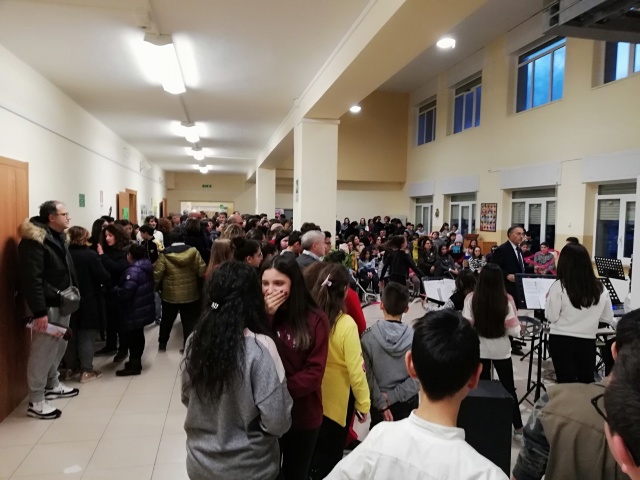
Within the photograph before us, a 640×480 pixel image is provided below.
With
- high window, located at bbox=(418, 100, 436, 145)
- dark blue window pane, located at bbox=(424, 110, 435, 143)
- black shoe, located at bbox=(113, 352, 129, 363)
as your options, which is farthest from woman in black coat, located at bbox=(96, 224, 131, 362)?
dark blue window pane, located at bbox=(424, 110, 435, 143)

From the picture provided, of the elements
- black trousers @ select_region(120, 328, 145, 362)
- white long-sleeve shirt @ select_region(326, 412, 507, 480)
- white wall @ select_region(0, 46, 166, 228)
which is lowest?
black trousers @ select_region(120, 328, 145, 362)

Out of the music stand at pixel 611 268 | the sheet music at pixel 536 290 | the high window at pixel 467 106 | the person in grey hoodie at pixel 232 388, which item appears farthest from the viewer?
the high window at pixel 467 106

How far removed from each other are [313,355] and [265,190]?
1186 centimetres

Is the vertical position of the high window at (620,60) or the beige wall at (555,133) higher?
the high window at (620,60)

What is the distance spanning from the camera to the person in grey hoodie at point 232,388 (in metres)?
1.52

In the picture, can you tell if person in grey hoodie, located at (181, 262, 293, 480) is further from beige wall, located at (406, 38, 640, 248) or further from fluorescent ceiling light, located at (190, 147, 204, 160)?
fluorescent ceiling light, located at (190, 147, 204, 160)

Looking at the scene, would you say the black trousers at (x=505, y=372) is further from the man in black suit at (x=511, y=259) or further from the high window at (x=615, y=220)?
the high window at (x=615, y=220)

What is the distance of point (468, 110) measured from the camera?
13367 millimetres

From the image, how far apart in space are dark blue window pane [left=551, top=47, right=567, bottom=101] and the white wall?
9.52 meters

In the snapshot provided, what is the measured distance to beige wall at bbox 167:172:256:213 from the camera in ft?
66.0

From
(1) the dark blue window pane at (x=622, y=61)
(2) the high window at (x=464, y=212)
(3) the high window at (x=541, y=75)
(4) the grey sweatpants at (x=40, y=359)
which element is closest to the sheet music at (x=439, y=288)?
(4) the grey sweatpants at (x=40, y=359)

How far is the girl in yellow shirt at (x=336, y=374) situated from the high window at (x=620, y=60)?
8055 mm

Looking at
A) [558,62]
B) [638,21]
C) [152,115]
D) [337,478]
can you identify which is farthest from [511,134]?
[337,478]

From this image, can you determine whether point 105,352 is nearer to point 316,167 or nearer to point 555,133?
point 316,167
